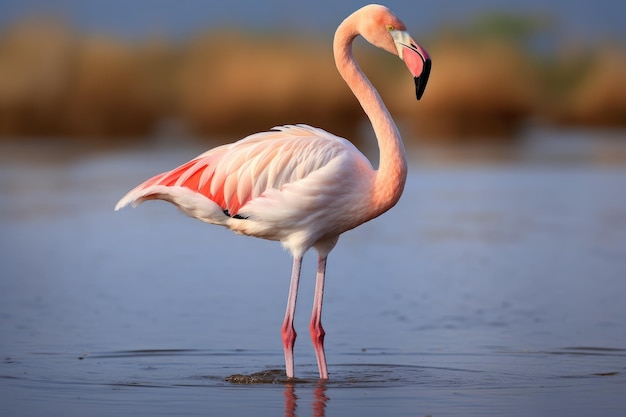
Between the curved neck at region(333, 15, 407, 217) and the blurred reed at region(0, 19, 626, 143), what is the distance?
17.2 metres

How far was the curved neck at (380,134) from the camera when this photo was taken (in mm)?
6602

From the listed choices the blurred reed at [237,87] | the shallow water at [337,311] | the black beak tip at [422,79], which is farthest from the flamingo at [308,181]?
the blurred reed at [237,87]

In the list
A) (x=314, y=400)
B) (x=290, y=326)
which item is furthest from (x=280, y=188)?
(x=314, y=400)

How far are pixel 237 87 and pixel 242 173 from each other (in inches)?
756

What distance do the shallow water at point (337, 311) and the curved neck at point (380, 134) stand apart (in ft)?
2.91

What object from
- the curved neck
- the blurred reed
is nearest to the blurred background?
the blurred reed

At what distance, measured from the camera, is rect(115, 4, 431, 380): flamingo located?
6598mm

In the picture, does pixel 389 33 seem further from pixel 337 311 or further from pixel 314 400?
pixel 337 311

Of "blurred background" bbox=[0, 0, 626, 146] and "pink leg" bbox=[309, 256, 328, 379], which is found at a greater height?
"blurred background" bbox=[0, 0, 626, 146]

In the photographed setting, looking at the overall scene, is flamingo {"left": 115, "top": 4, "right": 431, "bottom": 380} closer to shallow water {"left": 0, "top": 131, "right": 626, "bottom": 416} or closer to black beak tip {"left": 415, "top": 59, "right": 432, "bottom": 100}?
black beak tip {"left": 415, "top": 59, "right": 432, "bottom": 100}

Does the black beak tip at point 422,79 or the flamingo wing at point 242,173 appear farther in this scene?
the flamingo wing at point 242,173

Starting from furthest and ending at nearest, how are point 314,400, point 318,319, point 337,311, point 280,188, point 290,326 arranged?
1. point 337,311
2. point 318,319
3. point 290,326
4. point 280,188
5. point 314,400

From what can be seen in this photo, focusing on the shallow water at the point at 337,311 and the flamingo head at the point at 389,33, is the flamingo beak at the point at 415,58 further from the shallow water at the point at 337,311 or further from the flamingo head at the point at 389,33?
the shallow water at the point at 337,311

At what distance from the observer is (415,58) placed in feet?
21.6
